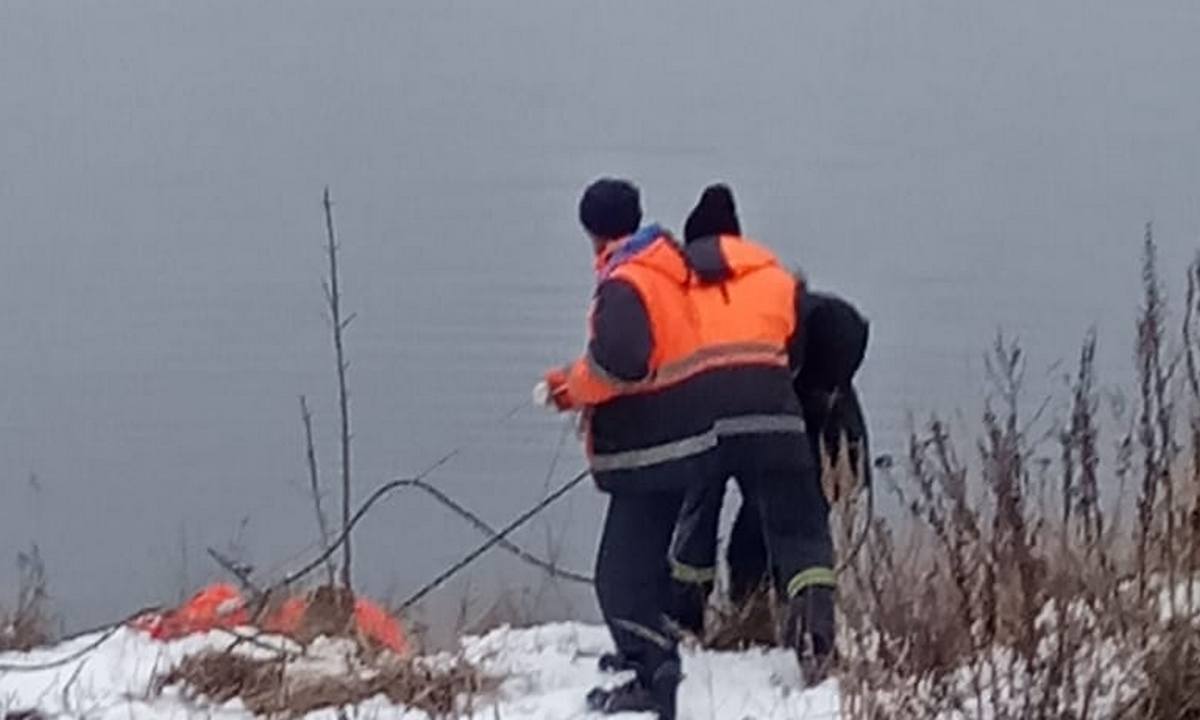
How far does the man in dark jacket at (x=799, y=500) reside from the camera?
582 centimetres

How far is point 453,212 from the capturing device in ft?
67.8

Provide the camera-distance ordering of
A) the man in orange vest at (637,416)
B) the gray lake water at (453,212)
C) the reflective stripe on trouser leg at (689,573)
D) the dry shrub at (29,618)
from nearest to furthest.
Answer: the man in orange vest at (637,416)
the reflective stripe on trouser leg at (689,573)
the dry shrub at (29,618)
the gray lake water at (453,212)

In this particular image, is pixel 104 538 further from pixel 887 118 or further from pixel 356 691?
pixel 887 118

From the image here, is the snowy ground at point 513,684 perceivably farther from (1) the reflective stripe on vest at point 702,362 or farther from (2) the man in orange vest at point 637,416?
(1) the reflective stripe on vest at point 702,362

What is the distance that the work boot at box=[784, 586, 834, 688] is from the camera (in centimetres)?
534

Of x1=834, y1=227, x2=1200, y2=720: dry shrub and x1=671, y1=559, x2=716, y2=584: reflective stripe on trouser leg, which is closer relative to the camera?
Answer: x1=834, y1=227, x2=1200, y2=720: dry shrub

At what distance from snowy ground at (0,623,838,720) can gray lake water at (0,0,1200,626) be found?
1474 millimetres

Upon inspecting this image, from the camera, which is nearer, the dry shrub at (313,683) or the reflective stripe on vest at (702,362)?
the dry shrub at (313,683)

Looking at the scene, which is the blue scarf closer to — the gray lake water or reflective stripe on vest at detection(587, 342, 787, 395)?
reflective stripe on vest at detection(587, 342, 787, 395)

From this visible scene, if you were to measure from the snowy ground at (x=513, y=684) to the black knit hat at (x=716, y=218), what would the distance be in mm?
1007

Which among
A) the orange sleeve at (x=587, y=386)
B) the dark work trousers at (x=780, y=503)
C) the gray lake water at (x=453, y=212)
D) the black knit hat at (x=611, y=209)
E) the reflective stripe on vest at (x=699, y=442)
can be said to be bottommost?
the gray lake water at (x=453, y=212)

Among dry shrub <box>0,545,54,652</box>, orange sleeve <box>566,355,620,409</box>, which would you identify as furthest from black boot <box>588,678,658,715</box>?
dry shrub <box>0,545,54,652</box>

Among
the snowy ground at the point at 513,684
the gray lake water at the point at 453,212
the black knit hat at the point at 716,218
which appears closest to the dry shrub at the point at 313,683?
the snowy ground at the point at 513,684

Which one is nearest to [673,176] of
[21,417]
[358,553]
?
[21,417]
